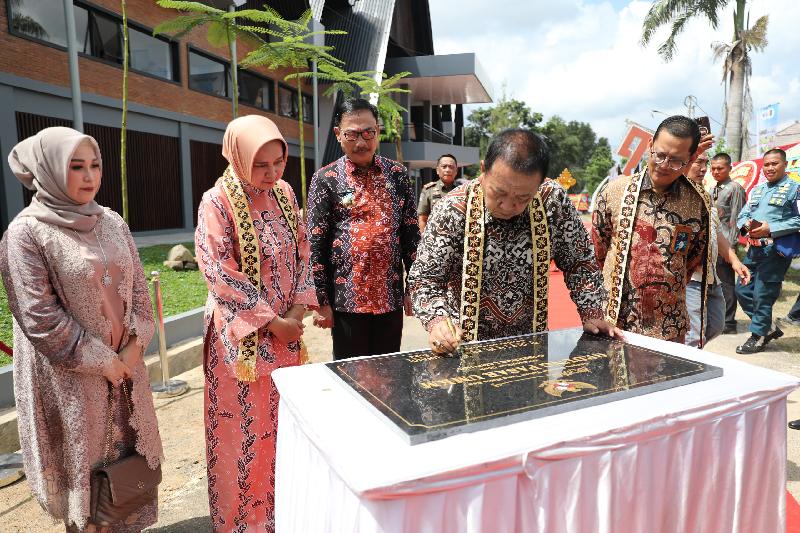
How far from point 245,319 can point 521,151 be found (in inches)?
45.9

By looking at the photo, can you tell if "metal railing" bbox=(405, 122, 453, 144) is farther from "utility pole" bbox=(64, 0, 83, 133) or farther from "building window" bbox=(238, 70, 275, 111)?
"utility pole" bbox=(64, 0, 83, 133)

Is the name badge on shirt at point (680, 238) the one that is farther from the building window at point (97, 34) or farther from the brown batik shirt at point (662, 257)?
the building window at point (97, 34)

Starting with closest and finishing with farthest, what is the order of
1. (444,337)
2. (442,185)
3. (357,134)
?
(444,337), (357,134), (442,185)

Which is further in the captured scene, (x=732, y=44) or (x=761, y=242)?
(x=732, y=44)

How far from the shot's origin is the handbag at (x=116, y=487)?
75.9 inches

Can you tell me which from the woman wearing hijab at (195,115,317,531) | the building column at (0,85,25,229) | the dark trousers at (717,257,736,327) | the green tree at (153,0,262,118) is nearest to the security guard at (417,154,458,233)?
the green tree at (153,0,262,118)

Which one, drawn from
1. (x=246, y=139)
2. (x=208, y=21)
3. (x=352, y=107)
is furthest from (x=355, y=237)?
(x=208, y=21)

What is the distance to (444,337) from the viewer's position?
1.82 m

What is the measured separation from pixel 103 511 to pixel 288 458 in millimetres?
922

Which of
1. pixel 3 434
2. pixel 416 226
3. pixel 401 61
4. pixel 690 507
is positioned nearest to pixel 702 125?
pixel 416 226

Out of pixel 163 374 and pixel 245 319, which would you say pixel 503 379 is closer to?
pixel 245 319

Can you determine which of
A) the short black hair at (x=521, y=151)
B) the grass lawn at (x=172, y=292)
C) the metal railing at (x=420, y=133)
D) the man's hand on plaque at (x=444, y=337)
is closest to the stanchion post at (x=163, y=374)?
the grass lawn at (x=172, y=292)

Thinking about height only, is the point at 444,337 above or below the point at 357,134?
below

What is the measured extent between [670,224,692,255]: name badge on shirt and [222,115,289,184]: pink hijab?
68.4 inches
